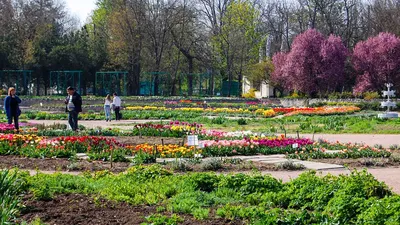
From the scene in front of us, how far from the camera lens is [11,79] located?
2499 inches

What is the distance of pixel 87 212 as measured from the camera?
24.6ft

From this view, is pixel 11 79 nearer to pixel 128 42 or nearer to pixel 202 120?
pixel 128 42

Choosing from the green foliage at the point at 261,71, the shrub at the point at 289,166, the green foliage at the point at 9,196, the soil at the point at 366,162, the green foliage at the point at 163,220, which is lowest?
the soil at the point at 366,162

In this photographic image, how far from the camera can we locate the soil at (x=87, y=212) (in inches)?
278

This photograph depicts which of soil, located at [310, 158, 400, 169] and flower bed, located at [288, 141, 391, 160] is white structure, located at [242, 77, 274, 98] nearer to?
flower bed, located at [288, 141, 391, 160]

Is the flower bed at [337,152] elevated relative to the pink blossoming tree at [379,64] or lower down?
lower down

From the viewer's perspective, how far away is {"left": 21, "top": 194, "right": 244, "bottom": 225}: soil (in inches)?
278

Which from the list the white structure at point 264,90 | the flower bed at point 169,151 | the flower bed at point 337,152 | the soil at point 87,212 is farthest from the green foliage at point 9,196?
the white structure at point 264,90

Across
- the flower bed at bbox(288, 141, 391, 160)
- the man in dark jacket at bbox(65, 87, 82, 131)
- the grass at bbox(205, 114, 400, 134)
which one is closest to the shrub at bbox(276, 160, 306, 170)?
the flower bed at bbox(288, 141, 391, 160)

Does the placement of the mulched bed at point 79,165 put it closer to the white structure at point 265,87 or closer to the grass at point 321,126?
the grass at point 321,126

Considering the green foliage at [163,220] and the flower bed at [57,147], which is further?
the flower bed at [57,147]

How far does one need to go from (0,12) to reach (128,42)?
13354 millimetres

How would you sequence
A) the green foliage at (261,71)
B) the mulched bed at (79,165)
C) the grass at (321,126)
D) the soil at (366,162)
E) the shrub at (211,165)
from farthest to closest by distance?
the green foliage at (261,71) < the grass at (321,126) < the soil at (366,162) < the mulched bed at (79,165) < the shrub at (211,165)

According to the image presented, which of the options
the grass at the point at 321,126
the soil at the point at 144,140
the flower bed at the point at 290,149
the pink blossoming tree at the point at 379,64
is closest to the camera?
the flower bed at the point at 290,149
